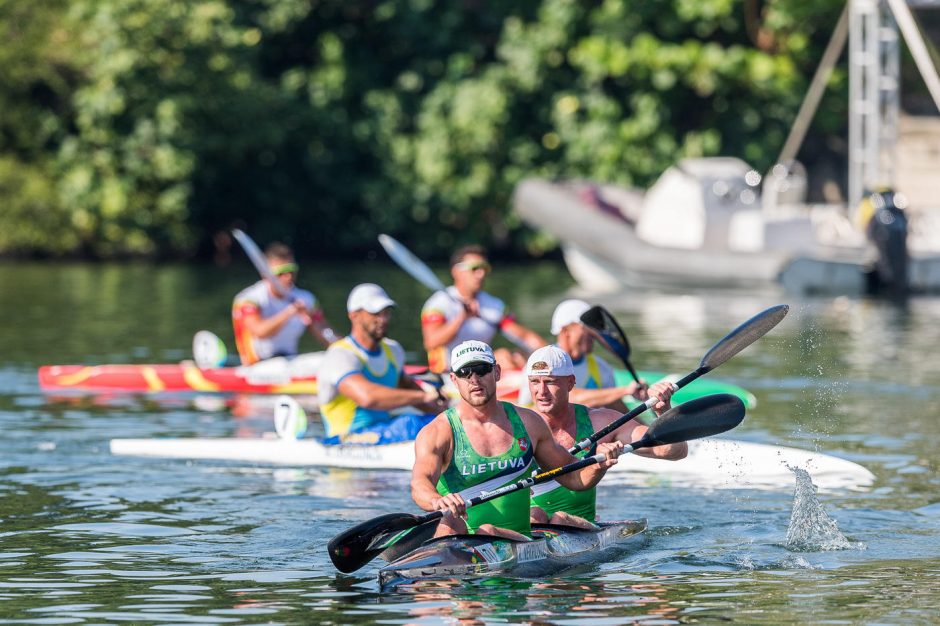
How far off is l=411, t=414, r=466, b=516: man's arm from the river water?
0.50 m

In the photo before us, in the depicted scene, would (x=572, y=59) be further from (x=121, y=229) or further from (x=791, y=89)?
(x=121, y=229)

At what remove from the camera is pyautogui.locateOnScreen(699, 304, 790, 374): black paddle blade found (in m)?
11.4

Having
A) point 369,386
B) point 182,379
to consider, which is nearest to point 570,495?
point 369,386

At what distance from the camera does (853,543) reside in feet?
34.7

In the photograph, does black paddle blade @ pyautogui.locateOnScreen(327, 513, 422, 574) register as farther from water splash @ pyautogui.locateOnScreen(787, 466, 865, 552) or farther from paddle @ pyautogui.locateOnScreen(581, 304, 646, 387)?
paddle @ pyautogui.locateOnScreen(581, 304, 646, 387)

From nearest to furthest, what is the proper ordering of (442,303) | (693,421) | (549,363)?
(549,363) → (693,421) → (442,303)

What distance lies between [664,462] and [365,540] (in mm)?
4542

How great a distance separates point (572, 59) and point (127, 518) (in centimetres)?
2721

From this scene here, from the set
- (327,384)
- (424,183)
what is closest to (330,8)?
→ (424,183)

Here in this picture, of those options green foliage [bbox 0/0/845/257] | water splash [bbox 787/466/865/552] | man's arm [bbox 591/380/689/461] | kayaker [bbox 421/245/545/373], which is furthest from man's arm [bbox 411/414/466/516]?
green foliage [bbox 0/0/845/257]

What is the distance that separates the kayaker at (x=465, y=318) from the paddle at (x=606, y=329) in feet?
6.59

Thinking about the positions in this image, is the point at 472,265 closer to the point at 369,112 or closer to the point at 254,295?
the point at 254,295

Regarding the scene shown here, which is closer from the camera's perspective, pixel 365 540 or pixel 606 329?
pixel 365 540

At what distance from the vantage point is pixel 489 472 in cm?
939
